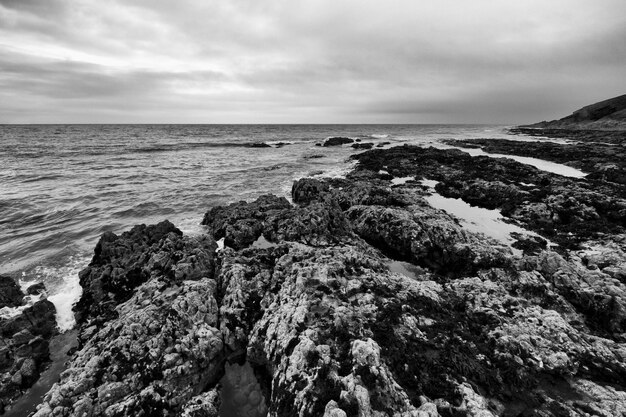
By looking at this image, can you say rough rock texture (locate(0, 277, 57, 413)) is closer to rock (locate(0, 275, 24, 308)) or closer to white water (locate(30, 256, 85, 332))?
rock (locate(0, 275, 24, 308))

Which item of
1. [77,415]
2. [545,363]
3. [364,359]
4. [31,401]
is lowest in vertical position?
[31,401]

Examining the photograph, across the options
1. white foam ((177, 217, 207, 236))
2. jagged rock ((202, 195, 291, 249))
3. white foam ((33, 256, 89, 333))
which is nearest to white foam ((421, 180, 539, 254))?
jagged rock ((202, 195, 291, 249))

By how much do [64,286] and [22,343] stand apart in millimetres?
3506

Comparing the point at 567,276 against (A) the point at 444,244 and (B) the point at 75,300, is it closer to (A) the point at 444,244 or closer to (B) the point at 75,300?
(A) the point at 444,244

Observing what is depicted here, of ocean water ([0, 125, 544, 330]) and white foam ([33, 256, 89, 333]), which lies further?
ocean water ([0, 125, 544, 330])

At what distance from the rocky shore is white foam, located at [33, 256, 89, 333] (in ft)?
1.44

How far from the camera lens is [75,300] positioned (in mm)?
10117

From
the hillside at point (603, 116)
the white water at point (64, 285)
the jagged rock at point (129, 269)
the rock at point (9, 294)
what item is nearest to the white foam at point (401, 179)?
the jagged rock at point (129, 269)

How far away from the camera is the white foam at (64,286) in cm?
938

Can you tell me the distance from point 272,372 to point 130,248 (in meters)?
8.88

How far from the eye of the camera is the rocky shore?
5.47 metres

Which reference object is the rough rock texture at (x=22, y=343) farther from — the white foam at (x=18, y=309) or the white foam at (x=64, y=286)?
the white foam at (x=64, y=286)

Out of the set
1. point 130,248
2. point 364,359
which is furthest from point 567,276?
point 130,248

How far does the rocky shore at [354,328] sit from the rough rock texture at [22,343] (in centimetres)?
44
